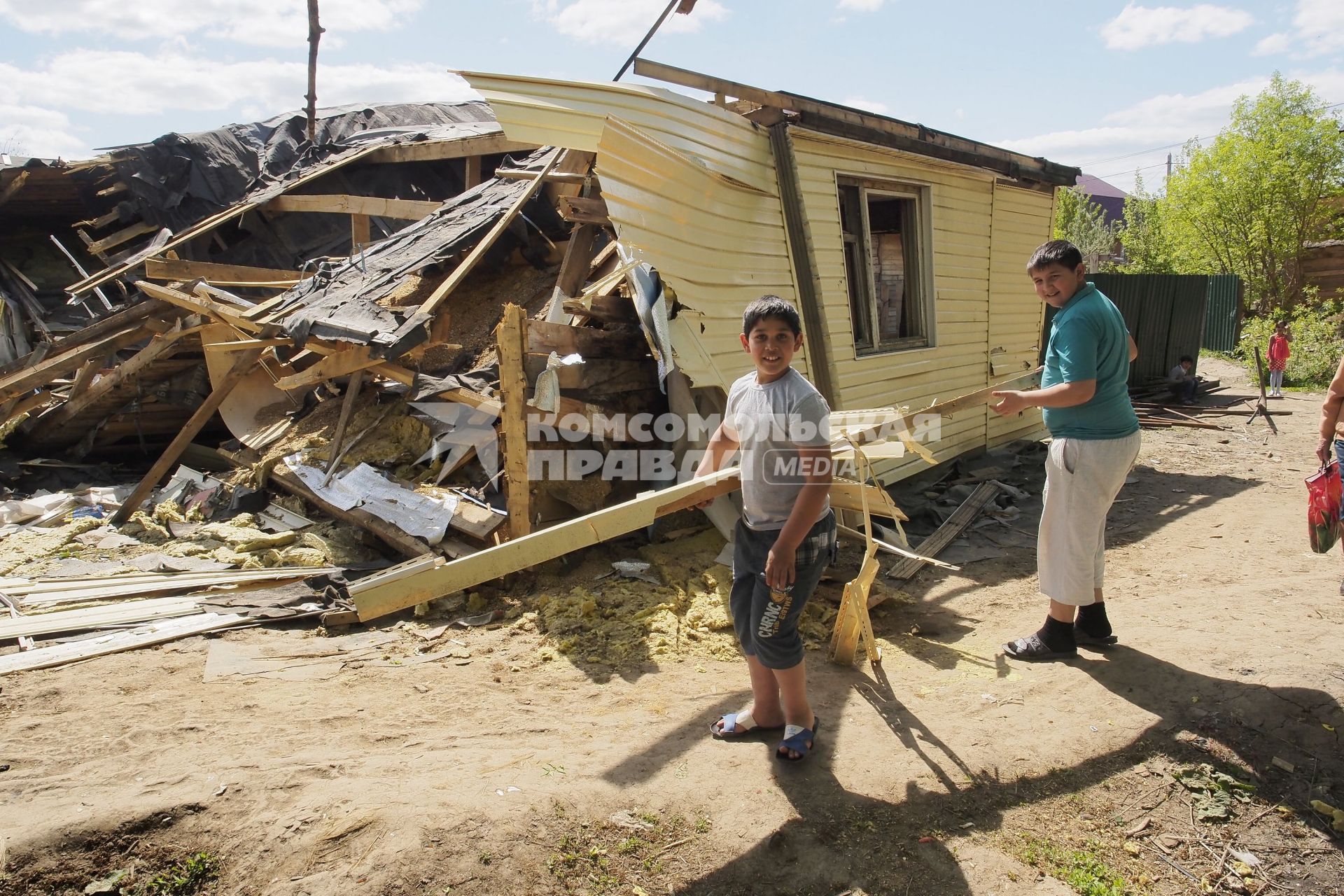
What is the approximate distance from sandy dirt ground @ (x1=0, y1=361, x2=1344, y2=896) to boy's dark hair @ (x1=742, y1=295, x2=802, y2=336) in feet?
5.55

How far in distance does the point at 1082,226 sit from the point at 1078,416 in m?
34.7

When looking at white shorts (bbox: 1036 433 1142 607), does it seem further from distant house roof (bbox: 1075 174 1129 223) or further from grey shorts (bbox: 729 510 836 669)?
distant house roof (bbox: 1075 174 1129 223)

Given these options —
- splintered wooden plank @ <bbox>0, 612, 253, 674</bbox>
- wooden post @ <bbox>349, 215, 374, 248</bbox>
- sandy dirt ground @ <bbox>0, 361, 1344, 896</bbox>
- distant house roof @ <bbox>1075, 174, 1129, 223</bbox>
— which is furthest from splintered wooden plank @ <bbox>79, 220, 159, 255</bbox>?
distant house roof @ <bbox>1075, 174, 1129, 223</bbox>

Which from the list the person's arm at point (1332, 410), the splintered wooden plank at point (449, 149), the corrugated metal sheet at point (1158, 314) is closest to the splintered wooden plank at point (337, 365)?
the splintered wooden plank at point (449, 149)

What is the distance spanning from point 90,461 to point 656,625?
25.9 ft

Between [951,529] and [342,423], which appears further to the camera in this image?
[951,529]

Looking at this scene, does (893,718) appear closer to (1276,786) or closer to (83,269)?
(1276,786)

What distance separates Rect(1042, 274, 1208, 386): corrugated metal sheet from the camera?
16.0 metres

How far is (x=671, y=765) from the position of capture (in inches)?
118

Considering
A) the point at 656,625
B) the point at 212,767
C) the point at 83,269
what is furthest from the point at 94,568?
the point at 83,269

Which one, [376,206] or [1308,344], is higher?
[376,206]

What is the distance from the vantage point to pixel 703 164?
17.4 feet

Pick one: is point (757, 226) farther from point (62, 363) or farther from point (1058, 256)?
point (62, 363)

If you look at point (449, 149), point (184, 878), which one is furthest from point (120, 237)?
point (184, 878)
